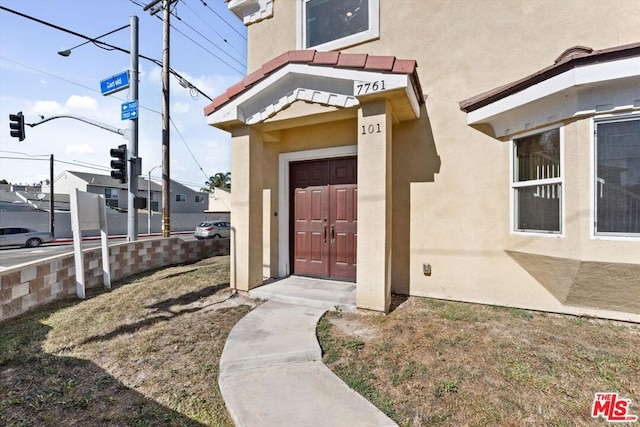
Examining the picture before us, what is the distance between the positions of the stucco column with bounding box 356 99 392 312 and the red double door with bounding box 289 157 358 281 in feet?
4.58

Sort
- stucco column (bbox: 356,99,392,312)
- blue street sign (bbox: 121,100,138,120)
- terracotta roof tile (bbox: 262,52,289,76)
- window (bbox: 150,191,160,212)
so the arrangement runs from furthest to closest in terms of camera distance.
→ window (bbox: 150,191,160,212) → blue street sign (bbox: 121,100,138,120) → terracotta roof tile (bbox: 262,52,289,76) → stucco column (bbox: 356,99,392,312)

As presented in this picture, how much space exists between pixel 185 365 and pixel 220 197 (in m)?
43.3

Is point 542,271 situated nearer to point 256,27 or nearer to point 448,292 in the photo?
point 448,292

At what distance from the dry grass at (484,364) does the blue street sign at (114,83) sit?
29.1 ft

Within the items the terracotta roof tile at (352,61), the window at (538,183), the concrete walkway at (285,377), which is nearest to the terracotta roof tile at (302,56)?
the terracotta roof tile at (352,61)

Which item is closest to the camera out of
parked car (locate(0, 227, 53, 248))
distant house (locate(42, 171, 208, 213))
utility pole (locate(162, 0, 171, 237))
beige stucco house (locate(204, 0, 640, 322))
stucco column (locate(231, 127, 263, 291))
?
beige stucco house (locate(204, 0, 640, 322))

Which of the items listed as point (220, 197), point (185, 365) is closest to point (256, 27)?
point (185, 365)

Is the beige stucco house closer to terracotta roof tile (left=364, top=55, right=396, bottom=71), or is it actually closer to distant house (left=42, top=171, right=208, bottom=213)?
terracotta roof tile (left=364, top=55, right=396, bottom=71)

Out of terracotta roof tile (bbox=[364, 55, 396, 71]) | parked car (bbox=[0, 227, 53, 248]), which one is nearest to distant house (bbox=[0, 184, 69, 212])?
parked car (bbox=[0, 227, 53, 248])

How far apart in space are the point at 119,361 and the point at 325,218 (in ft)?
13.3

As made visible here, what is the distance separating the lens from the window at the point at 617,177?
11.4ft

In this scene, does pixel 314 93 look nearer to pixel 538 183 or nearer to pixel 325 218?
pixel 325 218

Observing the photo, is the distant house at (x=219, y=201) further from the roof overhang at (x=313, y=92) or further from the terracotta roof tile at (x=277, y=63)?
the terracotta roof tile at (x=277, y=63)

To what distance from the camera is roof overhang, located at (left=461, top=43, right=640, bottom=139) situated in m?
3.35
